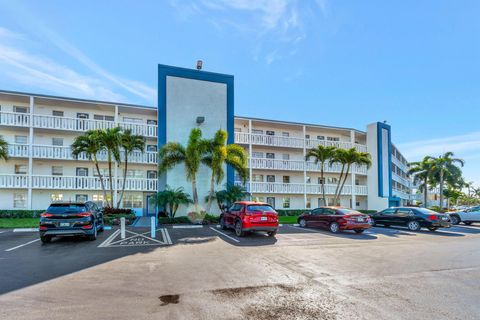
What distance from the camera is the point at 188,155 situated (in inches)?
761

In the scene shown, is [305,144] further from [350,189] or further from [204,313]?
[204,313]

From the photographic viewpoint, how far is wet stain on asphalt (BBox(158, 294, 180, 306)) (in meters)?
5.15

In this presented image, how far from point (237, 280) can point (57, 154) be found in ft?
69.7

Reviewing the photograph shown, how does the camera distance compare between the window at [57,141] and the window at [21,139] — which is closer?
the window at [21,139]

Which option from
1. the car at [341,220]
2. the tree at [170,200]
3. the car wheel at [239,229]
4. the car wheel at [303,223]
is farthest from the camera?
the tree at [170,200]

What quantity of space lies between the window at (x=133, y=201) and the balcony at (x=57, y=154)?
11.9 ft

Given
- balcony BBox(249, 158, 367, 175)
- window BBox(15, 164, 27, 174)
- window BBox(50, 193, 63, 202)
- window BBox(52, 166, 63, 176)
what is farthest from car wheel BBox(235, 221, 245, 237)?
window BBox(15, 164, 27, 174)

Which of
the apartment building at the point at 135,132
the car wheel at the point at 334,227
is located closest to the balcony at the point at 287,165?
the apartment building at the point at 135,132

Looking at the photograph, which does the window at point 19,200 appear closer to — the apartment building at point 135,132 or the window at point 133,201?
the apartment building at point 135,132

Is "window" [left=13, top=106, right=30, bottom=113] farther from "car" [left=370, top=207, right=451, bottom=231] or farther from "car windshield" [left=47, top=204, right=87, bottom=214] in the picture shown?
"car" [left=370, top=207, right=451, bottom=231]

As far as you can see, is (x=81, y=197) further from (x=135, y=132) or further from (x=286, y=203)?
(x=286, y=203)

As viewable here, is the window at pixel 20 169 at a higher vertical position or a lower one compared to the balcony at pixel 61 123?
lower

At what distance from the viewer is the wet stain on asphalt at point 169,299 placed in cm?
515

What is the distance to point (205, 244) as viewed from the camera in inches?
445
